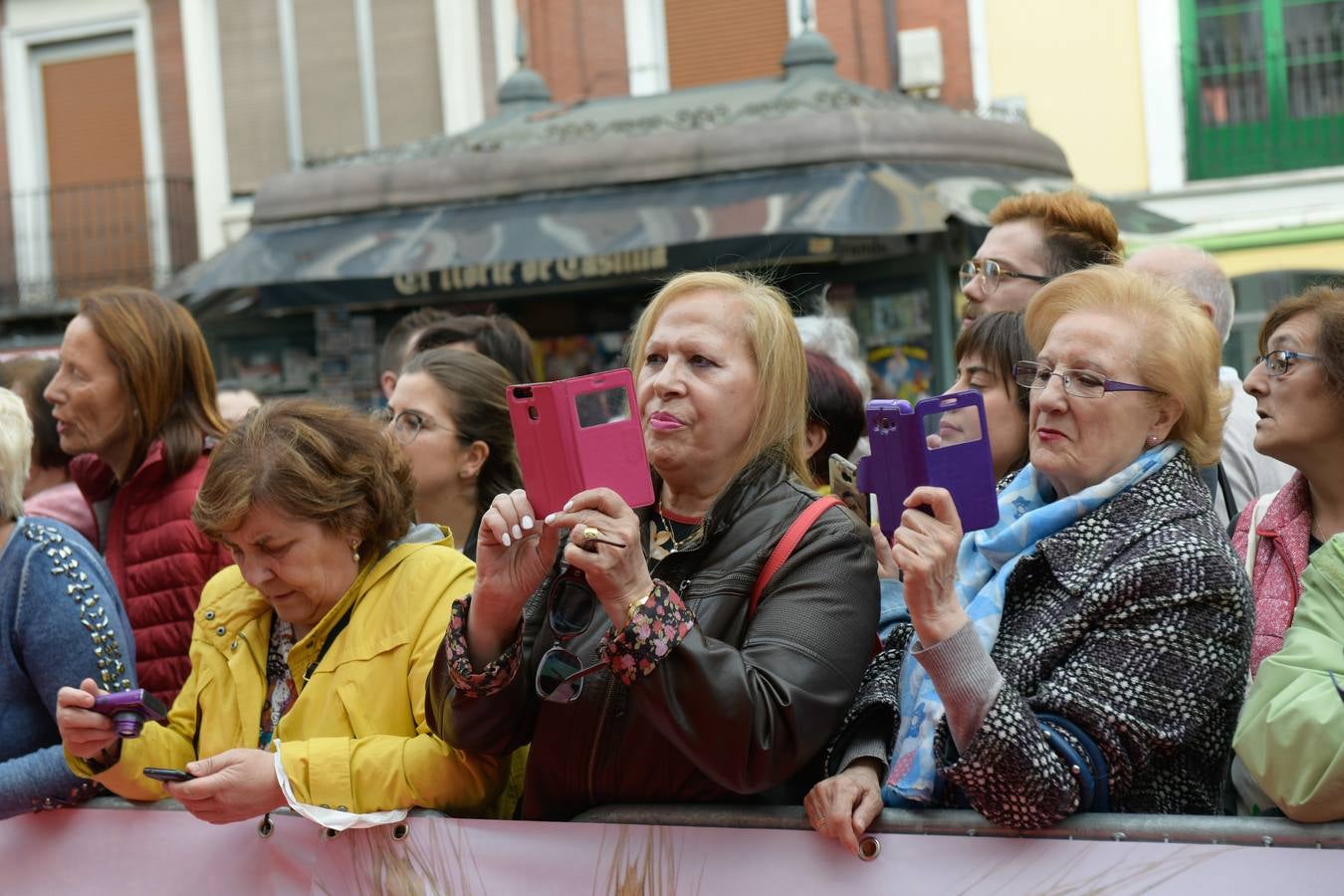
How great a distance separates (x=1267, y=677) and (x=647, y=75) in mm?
11147

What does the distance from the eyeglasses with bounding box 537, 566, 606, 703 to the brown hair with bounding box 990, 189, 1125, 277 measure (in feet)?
5.47

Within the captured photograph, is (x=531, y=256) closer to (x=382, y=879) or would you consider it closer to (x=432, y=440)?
(x=432, y=440)

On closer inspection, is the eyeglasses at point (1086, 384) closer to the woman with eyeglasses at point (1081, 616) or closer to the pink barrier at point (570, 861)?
the woman with eyeglasses at point (1081, 616)

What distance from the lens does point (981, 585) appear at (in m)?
2.48

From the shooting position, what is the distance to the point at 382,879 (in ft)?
8.48

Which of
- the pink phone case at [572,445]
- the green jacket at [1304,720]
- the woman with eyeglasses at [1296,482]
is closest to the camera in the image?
the green jacket at [1304,720]

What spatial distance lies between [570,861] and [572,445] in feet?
2.32

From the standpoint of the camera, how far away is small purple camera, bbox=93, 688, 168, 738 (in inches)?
103

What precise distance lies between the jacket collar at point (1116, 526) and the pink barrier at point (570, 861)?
405mm

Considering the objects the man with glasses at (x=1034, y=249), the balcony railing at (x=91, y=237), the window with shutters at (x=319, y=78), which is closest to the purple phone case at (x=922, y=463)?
the man with glasses at (x=1034, y=249)

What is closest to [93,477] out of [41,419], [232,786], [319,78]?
[41,419]

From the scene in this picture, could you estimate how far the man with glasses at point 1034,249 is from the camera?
11.9 ft

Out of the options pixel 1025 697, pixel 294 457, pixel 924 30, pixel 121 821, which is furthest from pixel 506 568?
pixel 924 30

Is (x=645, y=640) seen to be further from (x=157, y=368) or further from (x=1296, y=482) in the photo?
(x=157, y=368)
